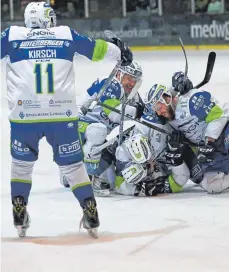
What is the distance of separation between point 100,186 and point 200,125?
70 centimetres

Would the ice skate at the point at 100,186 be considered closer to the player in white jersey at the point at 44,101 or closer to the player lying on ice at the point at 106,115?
the player lying on ice at the point at 106,115

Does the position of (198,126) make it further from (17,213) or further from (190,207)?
(17,213)

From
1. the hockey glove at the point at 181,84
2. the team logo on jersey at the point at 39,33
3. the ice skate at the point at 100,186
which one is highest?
the team logo on jersey at the point at 39,33

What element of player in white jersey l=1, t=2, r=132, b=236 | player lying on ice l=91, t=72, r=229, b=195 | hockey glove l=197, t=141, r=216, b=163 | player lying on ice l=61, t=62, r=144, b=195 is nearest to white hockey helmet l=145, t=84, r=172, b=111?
player lying on ice l=91, t=72, r=229, b=195

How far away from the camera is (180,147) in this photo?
5574 millimetres

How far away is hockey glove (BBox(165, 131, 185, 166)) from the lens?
556 centimetres

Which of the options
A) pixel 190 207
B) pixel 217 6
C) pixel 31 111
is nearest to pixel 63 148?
pixel 31 111

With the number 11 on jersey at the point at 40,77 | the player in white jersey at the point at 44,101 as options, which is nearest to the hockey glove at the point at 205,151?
the player in white jersey at the point at 44,101

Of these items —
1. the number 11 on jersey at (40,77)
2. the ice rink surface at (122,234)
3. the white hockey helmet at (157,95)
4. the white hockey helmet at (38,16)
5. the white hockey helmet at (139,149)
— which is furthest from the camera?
the white hockey helmet at (157,95)

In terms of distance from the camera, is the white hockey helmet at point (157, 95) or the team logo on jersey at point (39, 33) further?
the white hockey helmet at point (157, 95)

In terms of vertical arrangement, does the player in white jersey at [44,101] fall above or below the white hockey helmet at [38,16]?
below

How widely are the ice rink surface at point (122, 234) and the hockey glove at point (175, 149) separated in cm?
21

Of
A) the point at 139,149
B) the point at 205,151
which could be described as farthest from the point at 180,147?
the point at 139,149

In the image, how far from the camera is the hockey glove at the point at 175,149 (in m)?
5.56
